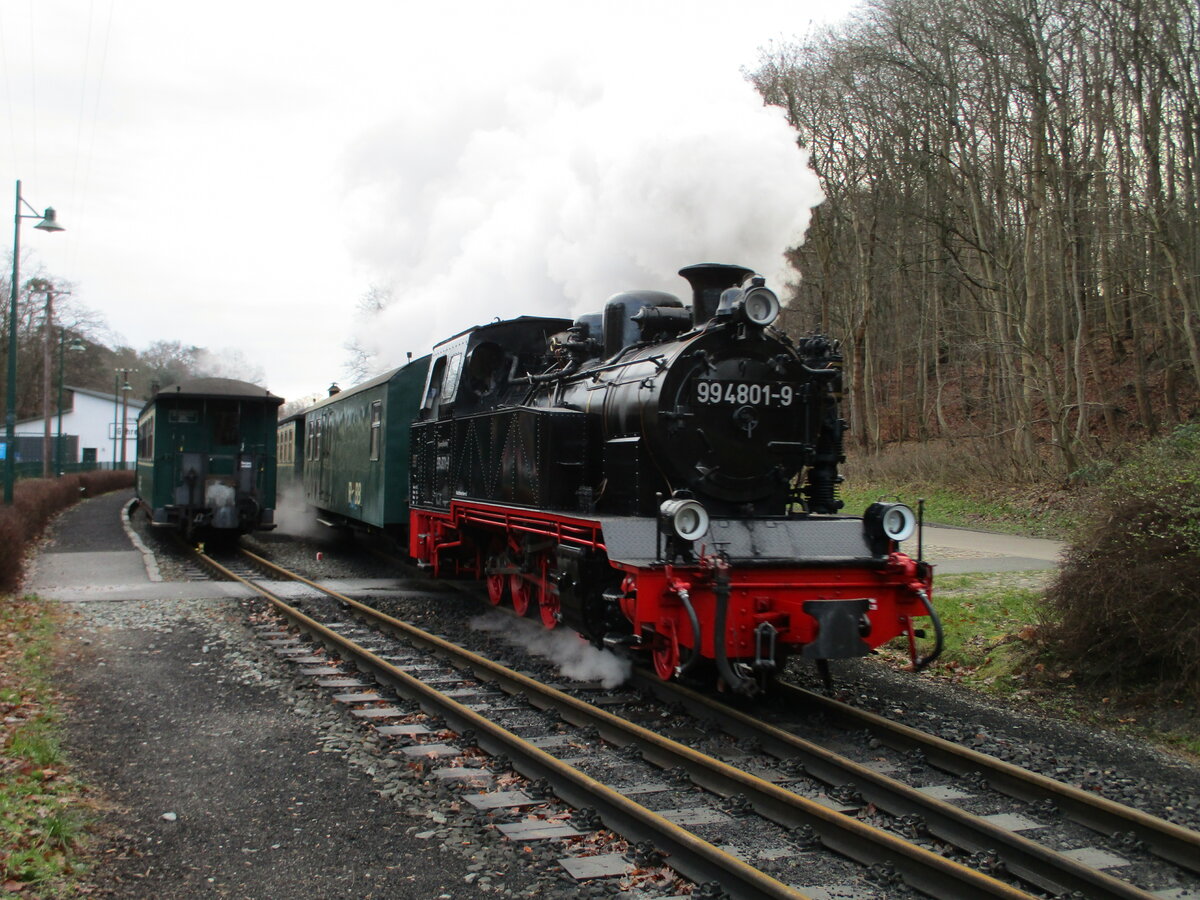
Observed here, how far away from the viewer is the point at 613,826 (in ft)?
14.0

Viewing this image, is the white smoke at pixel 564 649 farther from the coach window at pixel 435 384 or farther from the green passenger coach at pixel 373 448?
the green passenger coach at pixel 373 448

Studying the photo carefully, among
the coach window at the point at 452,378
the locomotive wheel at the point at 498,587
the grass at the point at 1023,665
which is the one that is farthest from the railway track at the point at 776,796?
the coach window at the point at 452,378

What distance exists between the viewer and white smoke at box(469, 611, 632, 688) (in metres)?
7.18

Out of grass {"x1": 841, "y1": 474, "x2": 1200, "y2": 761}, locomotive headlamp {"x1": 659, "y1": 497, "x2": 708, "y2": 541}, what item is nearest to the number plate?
locomotive headlamp {"x1": 659, "y1": 497, "x2": 708, "y2": 541}

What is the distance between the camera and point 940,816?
4277 millimetres

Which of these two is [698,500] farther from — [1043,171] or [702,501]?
[1043,171]

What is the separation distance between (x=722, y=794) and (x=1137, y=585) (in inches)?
133

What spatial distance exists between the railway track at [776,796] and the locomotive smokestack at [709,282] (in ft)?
8.78

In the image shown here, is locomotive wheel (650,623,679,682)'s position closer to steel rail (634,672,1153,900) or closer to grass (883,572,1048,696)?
steel rail (634,672,1153,900)

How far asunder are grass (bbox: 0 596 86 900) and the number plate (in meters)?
4.25

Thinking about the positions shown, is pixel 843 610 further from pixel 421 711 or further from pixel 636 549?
pixel 421 711

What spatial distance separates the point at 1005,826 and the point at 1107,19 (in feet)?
53.4

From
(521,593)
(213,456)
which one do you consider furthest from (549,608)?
(213,456)

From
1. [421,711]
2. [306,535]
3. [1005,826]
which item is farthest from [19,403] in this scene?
[1005,826]
